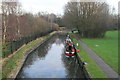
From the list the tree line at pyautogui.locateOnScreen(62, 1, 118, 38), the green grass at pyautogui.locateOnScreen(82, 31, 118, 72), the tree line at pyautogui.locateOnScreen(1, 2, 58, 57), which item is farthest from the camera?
the tree line at pyautogui.locateOnScreen(62, 1, 118, 38)

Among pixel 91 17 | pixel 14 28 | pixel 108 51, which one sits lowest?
pixel 108 51

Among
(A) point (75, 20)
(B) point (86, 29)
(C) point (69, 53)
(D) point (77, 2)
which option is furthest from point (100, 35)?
(C) point (69, 53)

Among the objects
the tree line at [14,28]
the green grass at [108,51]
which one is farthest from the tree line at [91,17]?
the green grass at [108,51]

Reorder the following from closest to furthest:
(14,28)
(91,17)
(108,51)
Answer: (108,51) → (14,28) → (91,17)

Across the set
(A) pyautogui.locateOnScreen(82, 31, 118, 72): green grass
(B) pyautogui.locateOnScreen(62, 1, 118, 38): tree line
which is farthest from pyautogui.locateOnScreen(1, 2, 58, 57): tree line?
(B) pyautogui.locateOnScreen(62, 1, 118, 38): tree line

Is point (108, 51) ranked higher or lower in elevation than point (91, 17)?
lower

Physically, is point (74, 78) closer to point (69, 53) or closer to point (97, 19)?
point (69, 53)

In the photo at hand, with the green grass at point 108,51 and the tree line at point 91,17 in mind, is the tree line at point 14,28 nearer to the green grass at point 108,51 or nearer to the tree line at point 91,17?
the green grass at point 108,51

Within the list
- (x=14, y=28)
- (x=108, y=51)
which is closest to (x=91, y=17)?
(x=108, y=51)

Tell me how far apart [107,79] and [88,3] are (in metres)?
29.7

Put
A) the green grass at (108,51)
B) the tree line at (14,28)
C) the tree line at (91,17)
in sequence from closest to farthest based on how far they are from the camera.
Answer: the green grass at (108,51) → the tree line at (14,28) → the tree line at (91,17)

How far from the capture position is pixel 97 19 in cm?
3578

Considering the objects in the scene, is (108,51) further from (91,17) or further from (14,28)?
(91,17)

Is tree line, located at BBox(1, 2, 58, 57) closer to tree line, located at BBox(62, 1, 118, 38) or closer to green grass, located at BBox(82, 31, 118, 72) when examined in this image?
green grass, located at BBox(82, 31, 118, 72)
